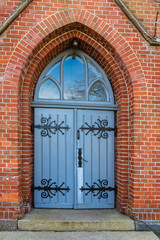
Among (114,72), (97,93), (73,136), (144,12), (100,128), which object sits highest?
(144,12)

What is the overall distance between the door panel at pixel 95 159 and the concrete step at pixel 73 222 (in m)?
0.48

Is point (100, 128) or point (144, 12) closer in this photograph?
point (144, 12)

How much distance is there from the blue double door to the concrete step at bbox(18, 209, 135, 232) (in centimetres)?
46

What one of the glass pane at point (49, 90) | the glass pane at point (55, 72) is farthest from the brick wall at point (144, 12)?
the glass pane at point (49, 90)

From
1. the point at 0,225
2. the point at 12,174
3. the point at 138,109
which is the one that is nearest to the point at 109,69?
the point at 138,109

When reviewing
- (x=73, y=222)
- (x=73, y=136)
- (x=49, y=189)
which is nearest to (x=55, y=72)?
(x=73, y=136)

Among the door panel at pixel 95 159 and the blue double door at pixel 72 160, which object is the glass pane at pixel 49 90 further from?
the door panel at pixel 95 159

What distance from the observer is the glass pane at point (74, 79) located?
465 centimetres

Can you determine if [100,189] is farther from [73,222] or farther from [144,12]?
[144,12]

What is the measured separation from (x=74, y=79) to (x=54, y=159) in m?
1.81

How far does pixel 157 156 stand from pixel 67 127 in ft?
6.26

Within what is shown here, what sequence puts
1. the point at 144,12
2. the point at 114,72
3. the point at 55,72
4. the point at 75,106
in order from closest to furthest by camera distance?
the point at 144,12 → the point at 114,72 → the point at 75,106 → the point at 55,72

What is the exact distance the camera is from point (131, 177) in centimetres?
411

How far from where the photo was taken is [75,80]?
4.68 meters
